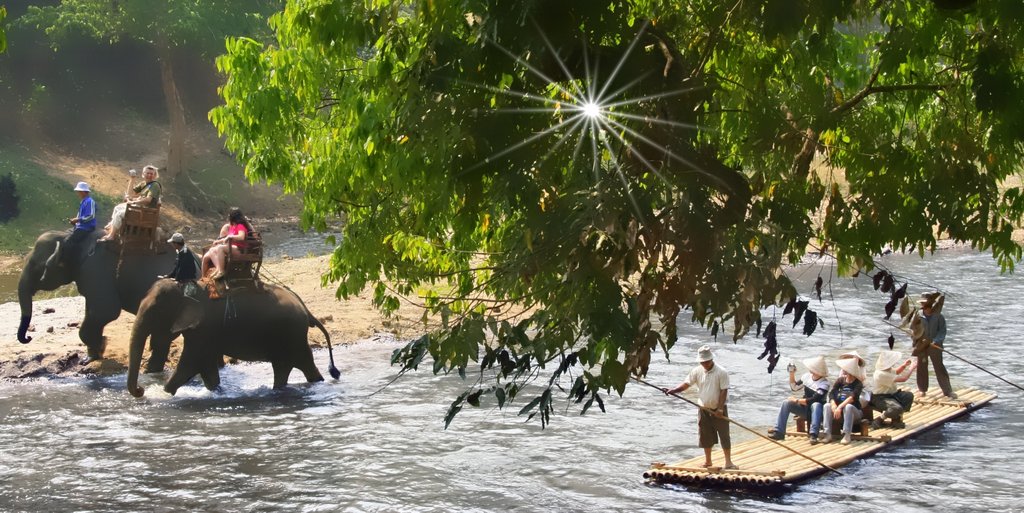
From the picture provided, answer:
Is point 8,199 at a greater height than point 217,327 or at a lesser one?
greater

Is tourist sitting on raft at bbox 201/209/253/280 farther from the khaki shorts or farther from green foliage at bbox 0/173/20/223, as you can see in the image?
green foliage at bbox 0/173/20/223

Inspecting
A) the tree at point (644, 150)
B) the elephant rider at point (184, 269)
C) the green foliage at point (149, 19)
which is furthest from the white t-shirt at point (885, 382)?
the green foliage at point (149, 19)

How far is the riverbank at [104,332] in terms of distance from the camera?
21.1 m

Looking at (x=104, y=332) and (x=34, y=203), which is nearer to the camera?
(x=104, y=332)

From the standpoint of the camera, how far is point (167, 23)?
4241 cm

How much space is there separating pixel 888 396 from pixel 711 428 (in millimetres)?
3961

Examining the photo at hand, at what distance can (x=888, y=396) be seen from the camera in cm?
1712

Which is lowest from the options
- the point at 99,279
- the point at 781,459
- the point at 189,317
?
the point at 781,459

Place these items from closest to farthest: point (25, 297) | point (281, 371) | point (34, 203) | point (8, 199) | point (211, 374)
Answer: point (211, 374) < point (281, 371) < point (25, 297) < point (8, 199) < point (34, 203)

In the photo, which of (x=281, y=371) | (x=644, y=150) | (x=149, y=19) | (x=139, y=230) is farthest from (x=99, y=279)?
(x=149, y=19)

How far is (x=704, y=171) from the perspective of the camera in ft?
25.0

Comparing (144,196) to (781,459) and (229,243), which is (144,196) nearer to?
(229,243)

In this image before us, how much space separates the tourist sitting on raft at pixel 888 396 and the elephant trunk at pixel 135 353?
9.77 metres

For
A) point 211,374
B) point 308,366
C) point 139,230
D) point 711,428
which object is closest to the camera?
point 711,428
